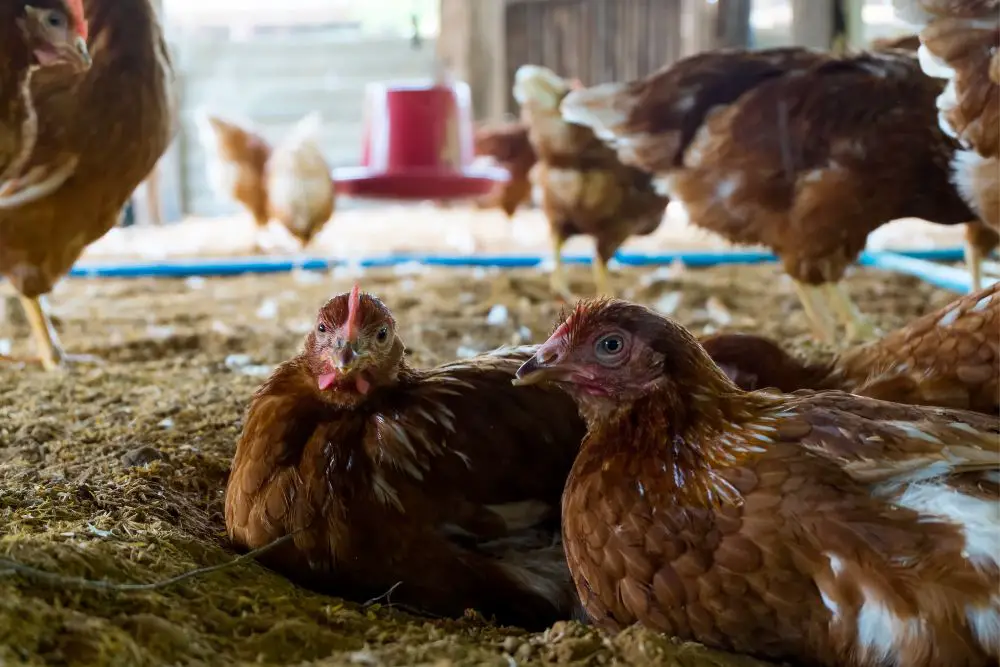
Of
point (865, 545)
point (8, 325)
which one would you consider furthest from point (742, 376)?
point (8, 325)

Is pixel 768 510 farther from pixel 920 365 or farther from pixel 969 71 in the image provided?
pixel 969 71

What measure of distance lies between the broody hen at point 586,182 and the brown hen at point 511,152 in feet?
8.62

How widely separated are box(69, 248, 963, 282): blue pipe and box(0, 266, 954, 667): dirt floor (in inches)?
41.0

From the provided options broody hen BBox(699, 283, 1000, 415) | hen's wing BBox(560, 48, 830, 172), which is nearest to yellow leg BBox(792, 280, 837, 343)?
hen's wing BBox(560, 48, 830, 172)

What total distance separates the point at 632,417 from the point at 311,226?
5240 mm

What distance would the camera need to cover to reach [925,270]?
387 cm

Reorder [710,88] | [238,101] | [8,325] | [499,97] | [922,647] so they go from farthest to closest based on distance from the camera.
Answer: [238,101], [499,97], [8,325], [710,88], [922,647]

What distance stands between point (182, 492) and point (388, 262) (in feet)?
11.5

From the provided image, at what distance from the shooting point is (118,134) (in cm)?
224

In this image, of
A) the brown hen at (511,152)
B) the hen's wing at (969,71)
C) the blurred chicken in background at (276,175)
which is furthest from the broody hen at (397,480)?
the brown hen at (511,152)

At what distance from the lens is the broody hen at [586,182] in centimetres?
392

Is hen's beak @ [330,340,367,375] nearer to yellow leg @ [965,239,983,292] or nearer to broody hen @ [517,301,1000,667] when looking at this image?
broody hen @ [517,301,1000,667]

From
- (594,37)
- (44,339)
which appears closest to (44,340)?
(44,339)

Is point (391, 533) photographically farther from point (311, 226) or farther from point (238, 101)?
point (238, 101)
